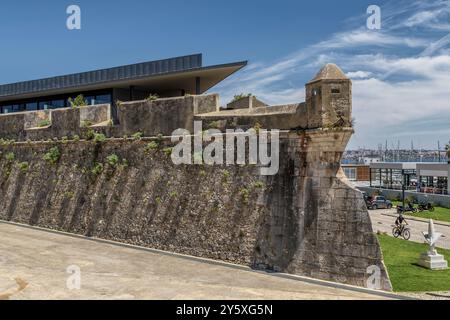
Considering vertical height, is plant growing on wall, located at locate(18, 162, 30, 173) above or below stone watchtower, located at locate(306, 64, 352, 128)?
below

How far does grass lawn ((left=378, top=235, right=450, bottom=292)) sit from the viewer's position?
489 inches

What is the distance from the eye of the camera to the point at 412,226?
29266mm

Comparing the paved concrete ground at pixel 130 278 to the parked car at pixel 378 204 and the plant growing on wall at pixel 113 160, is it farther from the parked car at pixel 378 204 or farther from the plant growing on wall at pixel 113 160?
the parked car at pixel 378 204

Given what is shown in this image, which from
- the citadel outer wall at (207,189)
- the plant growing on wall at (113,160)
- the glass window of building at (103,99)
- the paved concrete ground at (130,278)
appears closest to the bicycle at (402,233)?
the citadel outer wall at (207,189)

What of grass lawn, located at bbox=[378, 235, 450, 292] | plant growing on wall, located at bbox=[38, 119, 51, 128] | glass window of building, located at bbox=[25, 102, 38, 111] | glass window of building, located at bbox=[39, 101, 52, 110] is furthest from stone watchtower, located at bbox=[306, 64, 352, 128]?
glass window of building, located at bbox=[25, 102, 38, 111]

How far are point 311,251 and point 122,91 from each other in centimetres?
2033

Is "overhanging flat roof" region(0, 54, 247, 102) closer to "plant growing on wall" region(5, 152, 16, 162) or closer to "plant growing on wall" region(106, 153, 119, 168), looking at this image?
"plant growing on wall" region(5, 152, 16, 162)

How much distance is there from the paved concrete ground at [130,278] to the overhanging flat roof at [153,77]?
1219 centimetres

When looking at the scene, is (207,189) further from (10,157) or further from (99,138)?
(10,157)

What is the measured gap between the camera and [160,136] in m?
18.2

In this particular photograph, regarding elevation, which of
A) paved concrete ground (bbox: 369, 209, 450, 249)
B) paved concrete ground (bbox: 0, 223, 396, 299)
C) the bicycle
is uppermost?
paved concrete ground (bbox: 0, 223, 396, 299)

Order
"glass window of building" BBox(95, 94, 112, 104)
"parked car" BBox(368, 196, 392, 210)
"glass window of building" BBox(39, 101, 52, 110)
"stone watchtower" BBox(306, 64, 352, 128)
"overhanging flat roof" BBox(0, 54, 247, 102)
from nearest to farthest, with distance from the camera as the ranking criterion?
"stone watchtower" BBox(306, 64, 352, 128), "overhanging flat roof" BBox(0, 54, 247, 102), "glass window of building" BBox(95, 94, 112, 104), "glass window of building" BBox(39, 101, 52, 110), "parked car" BBox(368, 196, 392, 210)

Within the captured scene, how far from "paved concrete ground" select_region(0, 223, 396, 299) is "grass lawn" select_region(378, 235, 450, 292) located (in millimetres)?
1803
